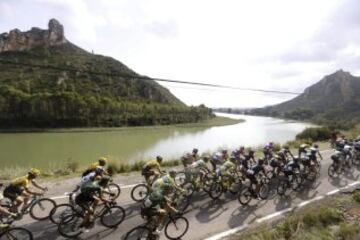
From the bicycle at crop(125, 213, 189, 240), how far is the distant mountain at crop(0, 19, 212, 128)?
30.4 meters

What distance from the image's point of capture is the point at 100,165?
12.5 m

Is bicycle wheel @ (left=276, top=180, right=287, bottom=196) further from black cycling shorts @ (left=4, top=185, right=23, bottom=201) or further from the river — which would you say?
black cycling shorts @ (left=4, top=185, right=23, bottom=201)

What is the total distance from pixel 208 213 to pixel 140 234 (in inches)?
146

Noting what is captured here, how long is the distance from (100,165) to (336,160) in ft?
43.0

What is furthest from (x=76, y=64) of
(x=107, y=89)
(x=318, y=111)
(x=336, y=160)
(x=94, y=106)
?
(x=318, y=111)

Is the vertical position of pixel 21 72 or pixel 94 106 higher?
pixel 21 72

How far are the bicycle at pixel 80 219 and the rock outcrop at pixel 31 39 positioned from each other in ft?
463

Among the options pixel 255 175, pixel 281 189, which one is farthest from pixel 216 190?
pixel 281 189

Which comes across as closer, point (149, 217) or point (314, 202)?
point (149, 217)

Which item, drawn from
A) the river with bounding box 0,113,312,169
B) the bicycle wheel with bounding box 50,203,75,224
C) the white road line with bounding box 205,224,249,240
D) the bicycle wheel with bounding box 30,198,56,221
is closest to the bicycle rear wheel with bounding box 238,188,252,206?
the white road line with bounding box 205,224,249,240

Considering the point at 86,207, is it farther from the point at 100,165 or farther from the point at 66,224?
the point at 100,165

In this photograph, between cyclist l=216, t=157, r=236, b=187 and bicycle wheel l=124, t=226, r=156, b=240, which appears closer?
bicycle wheel l=124, t=226, r=156, b=240

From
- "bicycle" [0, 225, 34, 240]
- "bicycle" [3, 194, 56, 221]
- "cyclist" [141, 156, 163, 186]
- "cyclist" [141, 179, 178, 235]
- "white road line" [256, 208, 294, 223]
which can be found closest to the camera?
"bicycle" [0, 225, 34, 240]

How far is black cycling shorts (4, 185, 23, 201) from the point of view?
397 inches
